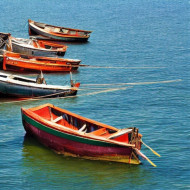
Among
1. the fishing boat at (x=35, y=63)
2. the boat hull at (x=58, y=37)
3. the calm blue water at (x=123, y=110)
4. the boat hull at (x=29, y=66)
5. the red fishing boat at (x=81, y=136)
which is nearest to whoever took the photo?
the calm blue water at (x=123, y=110)

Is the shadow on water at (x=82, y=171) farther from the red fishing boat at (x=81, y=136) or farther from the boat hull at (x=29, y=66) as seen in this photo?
the boat hull at (x=29, y=66)

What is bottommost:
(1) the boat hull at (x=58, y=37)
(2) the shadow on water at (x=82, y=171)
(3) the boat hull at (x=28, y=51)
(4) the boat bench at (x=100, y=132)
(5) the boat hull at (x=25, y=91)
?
(2) the shadow on water at (x=82, y=171)

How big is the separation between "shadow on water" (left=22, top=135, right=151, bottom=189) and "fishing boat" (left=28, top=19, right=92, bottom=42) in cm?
5283

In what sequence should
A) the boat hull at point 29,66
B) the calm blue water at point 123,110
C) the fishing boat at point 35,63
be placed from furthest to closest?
the fishing boat at point 35,63
the boat hull at point 29,66
the calm blue water at point 123,110

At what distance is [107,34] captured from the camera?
313ft

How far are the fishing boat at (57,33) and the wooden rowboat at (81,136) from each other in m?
50.0

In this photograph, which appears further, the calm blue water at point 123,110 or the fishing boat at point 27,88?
the fishing boat at point 27,88

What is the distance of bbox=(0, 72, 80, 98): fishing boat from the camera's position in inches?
1838

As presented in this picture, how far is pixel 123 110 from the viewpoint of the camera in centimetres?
4662

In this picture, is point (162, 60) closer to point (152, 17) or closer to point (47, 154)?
point (47, 154)

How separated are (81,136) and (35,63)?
28261 millimetres

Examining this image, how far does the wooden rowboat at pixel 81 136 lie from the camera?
32497 mm

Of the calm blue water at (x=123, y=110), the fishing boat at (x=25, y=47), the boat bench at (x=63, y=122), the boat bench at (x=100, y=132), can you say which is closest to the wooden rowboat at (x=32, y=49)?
the fishing boat at (x=25, y=47)

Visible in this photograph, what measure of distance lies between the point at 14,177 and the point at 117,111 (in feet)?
54.0
